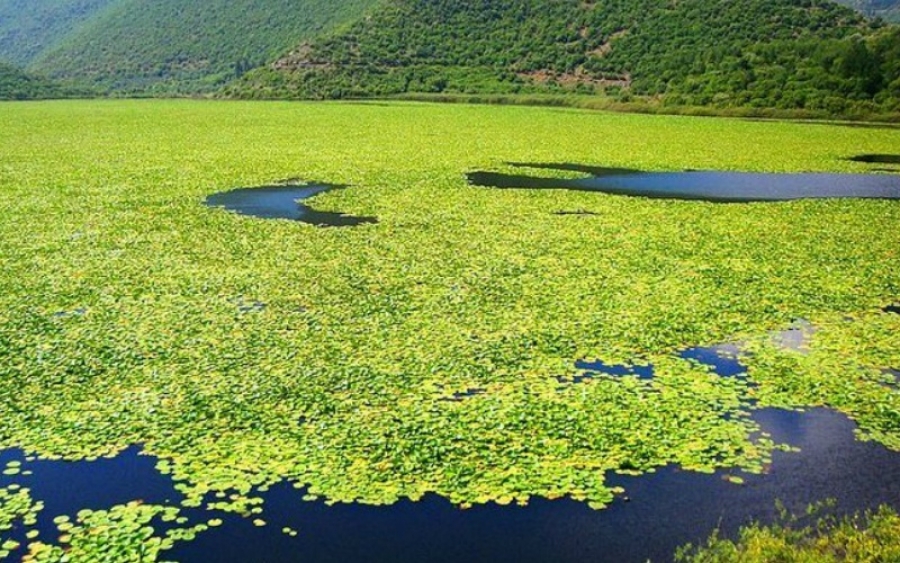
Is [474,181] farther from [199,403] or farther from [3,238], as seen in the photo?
[199,403]

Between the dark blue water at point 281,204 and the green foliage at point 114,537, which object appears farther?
the dark blue water at point 281,204

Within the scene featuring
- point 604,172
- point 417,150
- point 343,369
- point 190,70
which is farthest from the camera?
point 190,70

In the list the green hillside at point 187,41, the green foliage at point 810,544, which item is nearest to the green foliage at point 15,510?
the green foliage at point 810,544

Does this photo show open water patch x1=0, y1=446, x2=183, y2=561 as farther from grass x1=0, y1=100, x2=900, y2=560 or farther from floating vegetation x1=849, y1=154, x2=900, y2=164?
floating vegetation x1=849, y1=154, x2=900, y2=164

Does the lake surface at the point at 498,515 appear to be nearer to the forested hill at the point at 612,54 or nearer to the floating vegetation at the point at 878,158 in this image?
the floating vegetation at the point at 878,158

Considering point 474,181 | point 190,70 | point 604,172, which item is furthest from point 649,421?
point 190,70

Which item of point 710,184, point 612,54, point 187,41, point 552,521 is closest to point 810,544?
point 552,521

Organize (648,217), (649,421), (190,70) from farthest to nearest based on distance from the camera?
(190,70) < (648,217) < (649,421)
